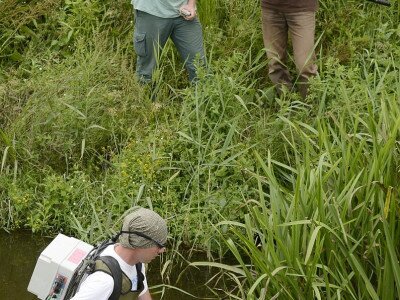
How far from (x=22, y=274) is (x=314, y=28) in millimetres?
2530

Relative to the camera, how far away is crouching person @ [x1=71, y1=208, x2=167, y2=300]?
4762mm

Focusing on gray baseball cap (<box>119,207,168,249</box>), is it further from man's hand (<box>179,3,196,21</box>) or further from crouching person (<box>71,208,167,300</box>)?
man's hand (<box>179,3,196,21</box>)

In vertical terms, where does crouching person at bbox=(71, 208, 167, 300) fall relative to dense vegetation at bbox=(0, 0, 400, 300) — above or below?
above

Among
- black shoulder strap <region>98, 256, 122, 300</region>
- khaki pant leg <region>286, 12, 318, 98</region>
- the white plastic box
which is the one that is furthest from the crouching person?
khaki pant leg <region>286, 12, 318, 98</region>

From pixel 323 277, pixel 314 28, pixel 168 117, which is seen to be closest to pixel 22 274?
pixel 168 117

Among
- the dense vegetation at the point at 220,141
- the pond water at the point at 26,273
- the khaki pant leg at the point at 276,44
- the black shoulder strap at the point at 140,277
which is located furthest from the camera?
the khaki pant leg at the point at 276,44

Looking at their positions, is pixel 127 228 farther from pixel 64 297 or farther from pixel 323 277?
A: pixel 323 277

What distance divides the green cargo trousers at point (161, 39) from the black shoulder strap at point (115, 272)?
2.99 meters

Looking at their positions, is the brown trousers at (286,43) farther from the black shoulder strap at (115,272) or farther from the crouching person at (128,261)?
the black shoulder strap at (115,272)

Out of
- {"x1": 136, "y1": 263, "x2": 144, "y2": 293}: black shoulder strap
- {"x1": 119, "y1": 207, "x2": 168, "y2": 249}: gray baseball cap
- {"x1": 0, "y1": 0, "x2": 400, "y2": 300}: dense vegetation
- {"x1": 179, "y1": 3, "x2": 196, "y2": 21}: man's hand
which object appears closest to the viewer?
{"x1": 119, "y1": 207, "x2": 168, "y2": 249}: gray baseball cap

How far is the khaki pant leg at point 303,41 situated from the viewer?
765 centimetres

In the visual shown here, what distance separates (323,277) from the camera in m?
5.60

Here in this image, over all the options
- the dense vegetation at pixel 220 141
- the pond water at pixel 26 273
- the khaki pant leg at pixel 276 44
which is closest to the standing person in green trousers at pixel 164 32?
the dense vegetation at pixel 220 141

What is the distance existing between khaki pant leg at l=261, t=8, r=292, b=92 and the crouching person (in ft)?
9.91
